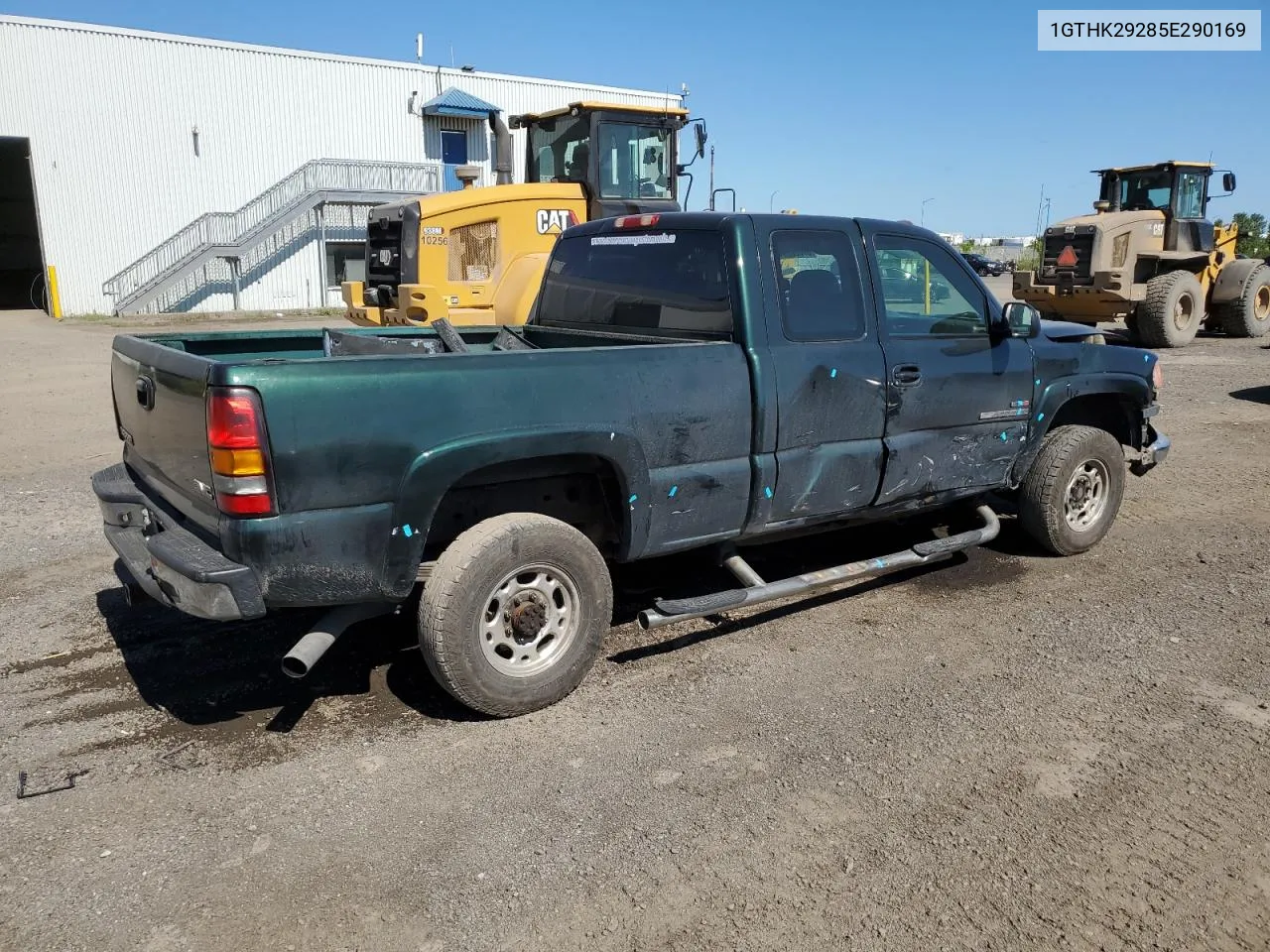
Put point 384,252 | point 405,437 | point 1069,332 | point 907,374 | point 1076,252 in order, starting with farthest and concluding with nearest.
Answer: point 1076,252
point 384,252
point 1069,332
point 907,374
point 405,437

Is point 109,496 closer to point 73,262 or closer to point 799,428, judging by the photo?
point 799,428

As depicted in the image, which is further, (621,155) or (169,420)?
(621,155)

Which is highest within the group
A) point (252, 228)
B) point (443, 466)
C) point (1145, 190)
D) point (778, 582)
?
point (1145, 190)

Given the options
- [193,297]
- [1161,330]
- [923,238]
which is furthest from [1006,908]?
[193,297]

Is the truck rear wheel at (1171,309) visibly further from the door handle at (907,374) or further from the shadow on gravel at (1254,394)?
the door handle at (907,374)

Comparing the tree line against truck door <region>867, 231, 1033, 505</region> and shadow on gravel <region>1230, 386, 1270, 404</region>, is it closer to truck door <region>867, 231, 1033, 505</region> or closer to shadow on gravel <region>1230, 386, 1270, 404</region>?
shadow on gravel <region>1230, 386, 1270, 404</region>

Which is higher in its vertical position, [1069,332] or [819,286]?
[819,286]

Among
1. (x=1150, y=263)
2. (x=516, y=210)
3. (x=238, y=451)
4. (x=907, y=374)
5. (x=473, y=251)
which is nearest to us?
(x=238, y=451)

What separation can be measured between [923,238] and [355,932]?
436 centimetres

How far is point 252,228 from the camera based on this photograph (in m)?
28.2

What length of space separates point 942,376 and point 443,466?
2775 mm

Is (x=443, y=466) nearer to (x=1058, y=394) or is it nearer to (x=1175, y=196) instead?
(x=1058, y=394)

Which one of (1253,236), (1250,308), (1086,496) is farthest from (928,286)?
(1253,236)

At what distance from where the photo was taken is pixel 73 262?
1053 inches
